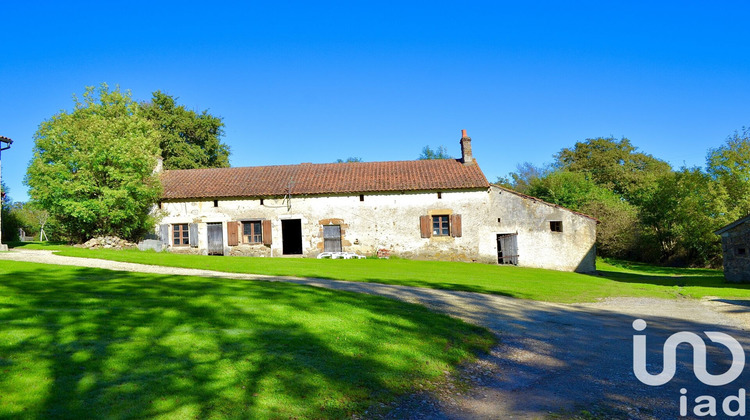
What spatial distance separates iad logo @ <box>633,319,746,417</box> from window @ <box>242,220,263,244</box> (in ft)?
65.8

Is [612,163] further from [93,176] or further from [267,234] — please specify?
[93,176]

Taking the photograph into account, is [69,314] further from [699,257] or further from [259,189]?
[699,257]

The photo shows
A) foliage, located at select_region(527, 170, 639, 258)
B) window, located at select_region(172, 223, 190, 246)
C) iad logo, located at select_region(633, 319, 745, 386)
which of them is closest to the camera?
iad logo, located at select_region(633, 319, 745, 386)

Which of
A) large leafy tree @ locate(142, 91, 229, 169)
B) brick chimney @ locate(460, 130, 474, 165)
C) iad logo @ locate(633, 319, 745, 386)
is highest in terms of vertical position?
Answer: large leafy tree @ locate(142, 91, 229, 169)

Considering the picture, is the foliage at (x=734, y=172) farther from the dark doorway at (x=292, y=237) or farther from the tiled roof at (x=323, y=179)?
the dark doorway at (x=292, y=237)

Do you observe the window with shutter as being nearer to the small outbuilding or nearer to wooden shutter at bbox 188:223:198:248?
wooden shutter at bbox 188:223:198:248

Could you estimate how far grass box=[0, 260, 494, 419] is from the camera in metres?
4.44

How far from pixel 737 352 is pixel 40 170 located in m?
25.8

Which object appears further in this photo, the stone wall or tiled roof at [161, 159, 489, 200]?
tiled roof at [161, 159, 489, 200]

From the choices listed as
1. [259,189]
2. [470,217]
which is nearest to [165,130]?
[259,189]

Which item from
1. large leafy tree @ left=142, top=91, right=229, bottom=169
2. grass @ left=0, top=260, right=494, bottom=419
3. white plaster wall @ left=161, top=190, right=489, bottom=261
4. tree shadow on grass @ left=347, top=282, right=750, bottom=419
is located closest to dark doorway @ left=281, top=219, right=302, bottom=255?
white plaster wall @ left=161, top=190, right=489, bottom=261

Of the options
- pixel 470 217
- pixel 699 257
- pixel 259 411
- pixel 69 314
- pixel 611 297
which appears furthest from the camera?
pixel 699 257

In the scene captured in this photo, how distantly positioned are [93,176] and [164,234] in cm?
495

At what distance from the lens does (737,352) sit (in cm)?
725
